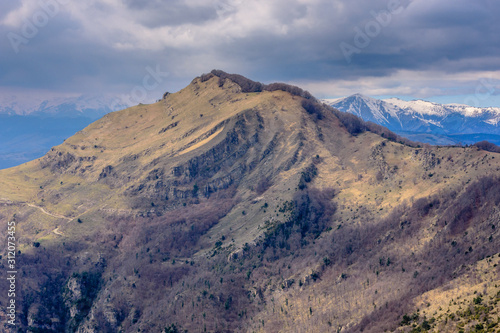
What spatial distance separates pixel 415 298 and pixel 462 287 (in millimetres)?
13063

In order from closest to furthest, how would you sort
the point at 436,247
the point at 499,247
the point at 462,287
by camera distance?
the point at 462,287 < the point at 499,247 < the point at 436,247

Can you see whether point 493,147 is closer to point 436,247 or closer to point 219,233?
point 436,247

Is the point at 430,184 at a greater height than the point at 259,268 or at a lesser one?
greater

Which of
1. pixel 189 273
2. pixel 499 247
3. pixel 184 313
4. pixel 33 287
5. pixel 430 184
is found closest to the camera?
pixel 499 247

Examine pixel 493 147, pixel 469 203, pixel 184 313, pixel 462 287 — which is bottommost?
pixel 184 313

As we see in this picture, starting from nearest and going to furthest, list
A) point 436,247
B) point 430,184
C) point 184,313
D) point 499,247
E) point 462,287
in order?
point 462,287 → point 499,247 → point 436,247 → point 184,313 → point 430,184

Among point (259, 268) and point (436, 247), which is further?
point (259, 268)

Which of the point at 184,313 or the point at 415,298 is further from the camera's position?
the point at 184,313

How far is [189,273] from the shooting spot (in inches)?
7003

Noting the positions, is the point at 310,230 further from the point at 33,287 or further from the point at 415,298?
the point at 33,287

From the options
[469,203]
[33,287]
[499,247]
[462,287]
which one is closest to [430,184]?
[469,203]

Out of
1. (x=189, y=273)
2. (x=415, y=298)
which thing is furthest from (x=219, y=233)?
(x=415, y=298)

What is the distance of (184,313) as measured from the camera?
150m

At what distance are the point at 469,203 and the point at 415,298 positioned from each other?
4626cm
